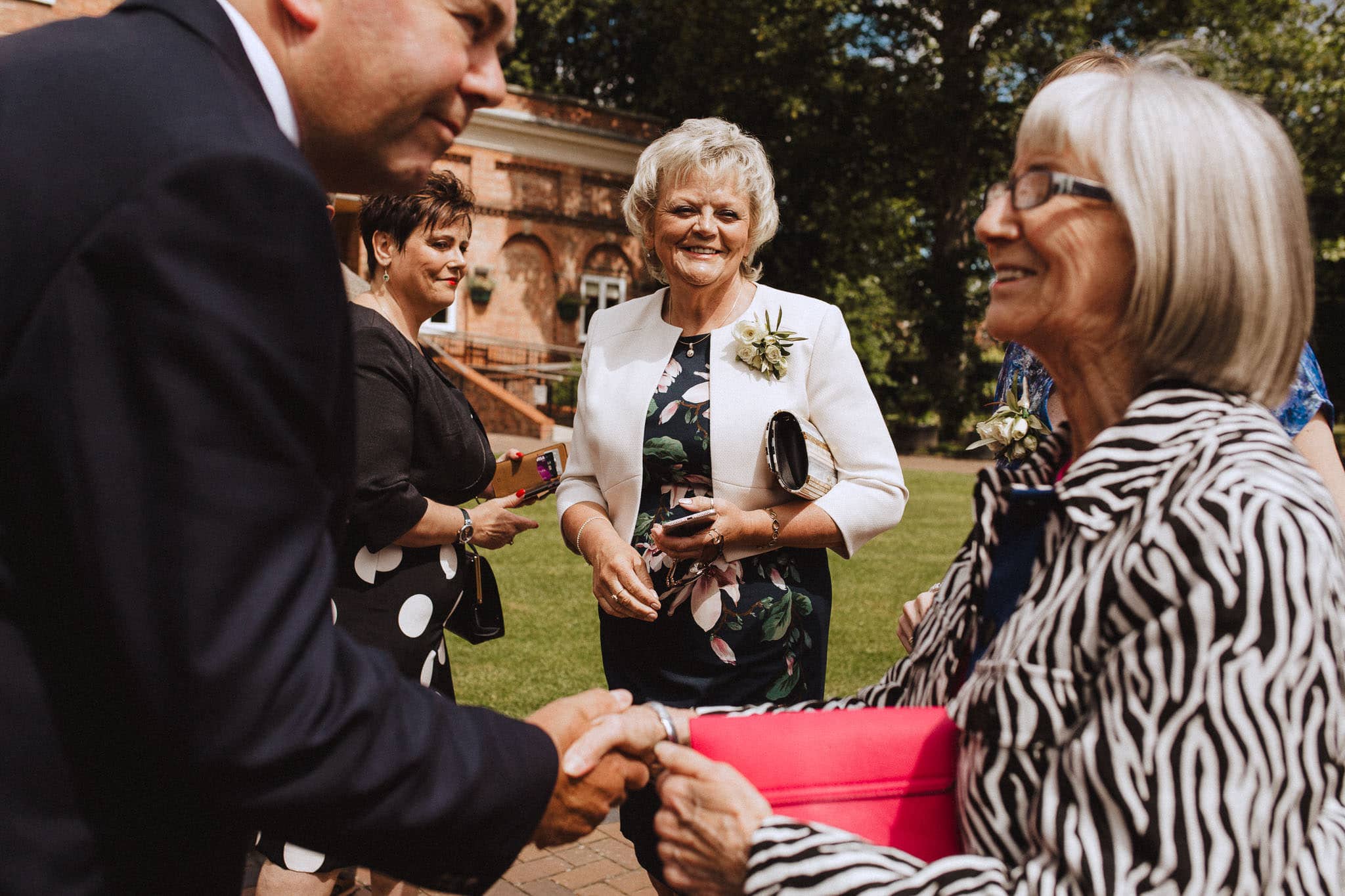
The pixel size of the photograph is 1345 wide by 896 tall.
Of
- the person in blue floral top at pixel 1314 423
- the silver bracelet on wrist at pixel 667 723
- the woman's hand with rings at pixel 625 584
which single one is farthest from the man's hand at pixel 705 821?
the person in blue floral top at pixel 1314 423

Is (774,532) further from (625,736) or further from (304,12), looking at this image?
(304,12)

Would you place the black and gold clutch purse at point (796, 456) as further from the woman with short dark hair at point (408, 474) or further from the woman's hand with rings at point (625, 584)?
the woman with short dark hair at point (408, 474)

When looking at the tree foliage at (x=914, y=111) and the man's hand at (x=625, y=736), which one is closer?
the man's hand at (x=625, y=736)

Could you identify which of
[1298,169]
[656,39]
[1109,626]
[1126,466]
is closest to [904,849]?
[1109,626]

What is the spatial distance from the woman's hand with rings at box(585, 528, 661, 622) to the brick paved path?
3.81ft

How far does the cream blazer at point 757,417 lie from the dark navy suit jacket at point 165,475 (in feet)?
6.24

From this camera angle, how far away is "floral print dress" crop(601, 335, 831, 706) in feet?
10.4

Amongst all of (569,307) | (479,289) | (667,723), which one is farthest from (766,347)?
(569,307)

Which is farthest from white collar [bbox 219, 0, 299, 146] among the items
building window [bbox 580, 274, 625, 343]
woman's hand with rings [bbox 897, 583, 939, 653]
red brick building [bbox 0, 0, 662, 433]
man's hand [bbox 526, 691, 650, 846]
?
building window [bbox 580, 274, 625, 343]

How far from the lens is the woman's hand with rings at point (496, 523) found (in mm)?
3584

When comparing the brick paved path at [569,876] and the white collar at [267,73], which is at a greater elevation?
the white collar at [267,73]

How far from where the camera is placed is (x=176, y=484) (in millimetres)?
1157

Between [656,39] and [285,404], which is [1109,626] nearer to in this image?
[285,404]

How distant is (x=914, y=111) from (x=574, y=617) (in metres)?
18.7
